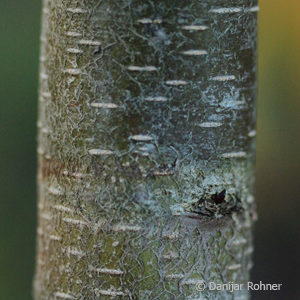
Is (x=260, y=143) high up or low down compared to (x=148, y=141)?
down

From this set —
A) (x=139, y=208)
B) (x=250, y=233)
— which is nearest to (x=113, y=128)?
(x=139, y=208)

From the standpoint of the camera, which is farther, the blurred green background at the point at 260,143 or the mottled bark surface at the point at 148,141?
the blurred green background at the point at 260,143

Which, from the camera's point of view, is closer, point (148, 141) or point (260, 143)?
point (148, 141)

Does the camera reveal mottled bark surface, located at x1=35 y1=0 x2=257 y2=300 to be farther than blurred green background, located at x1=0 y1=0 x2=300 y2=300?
No

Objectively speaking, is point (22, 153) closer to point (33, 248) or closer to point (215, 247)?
point (33, 248)
